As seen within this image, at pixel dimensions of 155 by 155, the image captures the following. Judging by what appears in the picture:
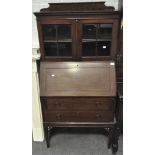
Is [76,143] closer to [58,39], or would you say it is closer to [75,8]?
[58,39]

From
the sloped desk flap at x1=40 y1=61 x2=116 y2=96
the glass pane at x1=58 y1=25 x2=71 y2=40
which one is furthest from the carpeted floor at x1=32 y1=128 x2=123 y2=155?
the glass pane at x1=58 y1=25 x2=71 y2=40

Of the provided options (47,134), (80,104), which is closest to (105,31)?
(80,104)

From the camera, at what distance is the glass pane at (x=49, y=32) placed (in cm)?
203

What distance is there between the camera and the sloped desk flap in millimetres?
1948

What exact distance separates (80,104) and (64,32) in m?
0.77

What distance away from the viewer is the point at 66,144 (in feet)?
7.25

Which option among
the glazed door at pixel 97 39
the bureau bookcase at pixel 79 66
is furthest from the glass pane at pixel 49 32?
the glazed door at pixel 97 39

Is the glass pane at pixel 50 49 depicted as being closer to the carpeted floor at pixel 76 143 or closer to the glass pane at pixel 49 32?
the glass pane at pixel 49 32

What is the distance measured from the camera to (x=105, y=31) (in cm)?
203

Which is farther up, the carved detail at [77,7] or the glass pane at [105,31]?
the carved detail at [77,7]

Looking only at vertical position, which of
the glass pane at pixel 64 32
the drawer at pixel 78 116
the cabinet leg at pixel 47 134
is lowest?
the cabinet leg at pixel 47 134
